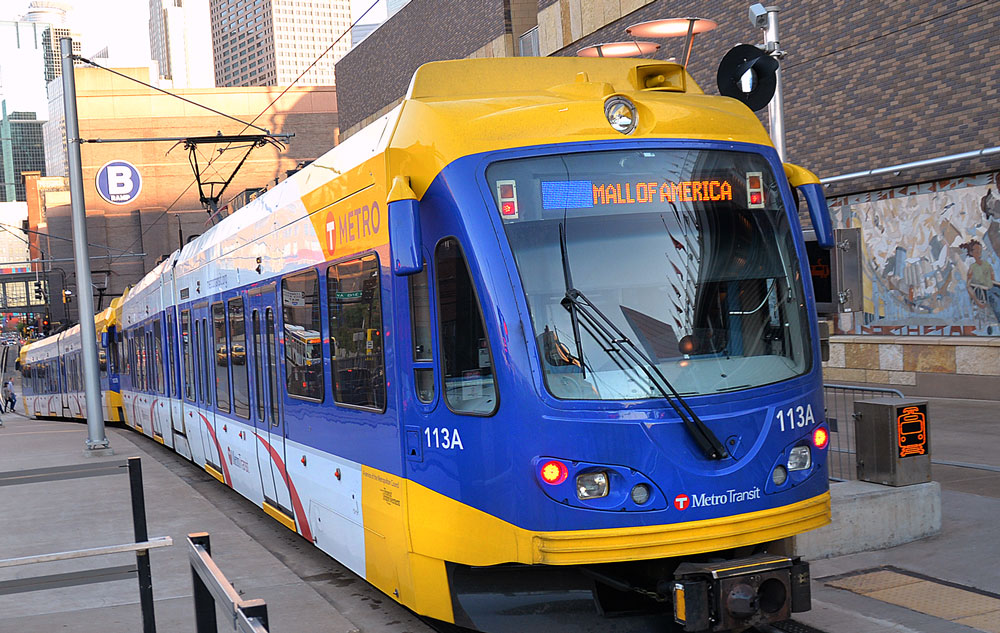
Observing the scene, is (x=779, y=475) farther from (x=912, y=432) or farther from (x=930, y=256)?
(x=930, y=256)

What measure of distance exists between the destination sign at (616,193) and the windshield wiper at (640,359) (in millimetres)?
472

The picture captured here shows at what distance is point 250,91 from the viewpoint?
3007 inches

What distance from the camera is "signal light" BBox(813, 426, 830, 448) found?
566cm

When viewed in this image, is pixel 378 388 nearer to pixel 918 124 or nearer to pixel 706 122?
pixel 706 122

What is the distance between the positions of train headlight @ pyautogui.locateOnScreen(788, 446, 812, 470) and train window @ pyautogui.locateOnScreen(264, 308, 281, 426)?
176 inches

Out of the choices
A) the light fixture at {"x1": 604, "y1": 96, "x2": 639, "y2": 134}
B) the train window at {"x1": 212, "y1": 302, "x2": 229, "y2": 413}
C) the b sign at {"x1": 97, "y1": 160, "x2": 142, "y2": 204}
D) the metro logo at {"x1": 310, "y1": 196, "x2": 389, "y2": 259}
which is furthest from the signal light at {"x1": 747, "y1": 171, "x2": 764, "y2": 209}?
the b sign at {"x1": 97, "y1": 160, "x2": 142, "y2": 204}

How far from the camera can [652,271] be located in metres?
5.44

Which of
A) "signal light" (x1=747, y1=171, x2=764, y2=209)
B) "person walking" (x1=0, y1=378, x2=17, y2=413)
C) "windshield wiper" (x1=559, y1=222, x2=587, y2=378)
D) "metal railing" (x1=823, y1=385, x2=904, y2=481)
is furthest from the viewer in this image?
"person walking" (x1=0, y1=378, x2=17, y2=413)

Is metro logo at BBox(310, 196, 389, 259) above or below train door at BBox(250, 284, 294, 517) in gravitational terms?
above

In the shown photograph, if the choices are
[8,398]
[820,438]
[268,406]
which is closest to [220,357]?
[268,406]

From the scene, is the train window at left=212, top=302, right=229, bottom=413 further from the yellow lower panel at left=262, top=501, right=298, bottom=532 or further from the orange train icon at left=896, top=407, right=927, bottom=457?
the orange train icon at left=896, top=407, right=927, bottom=457

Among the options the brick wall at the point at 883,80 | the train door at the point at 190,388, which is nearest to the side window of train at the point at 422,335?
the train door at the point at 190,388

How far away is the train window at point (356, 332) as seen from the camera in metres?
6.28

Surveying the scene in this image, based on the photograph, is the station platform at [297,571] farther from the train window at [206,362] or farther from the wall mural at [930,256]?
the wall mural at [930,256]
